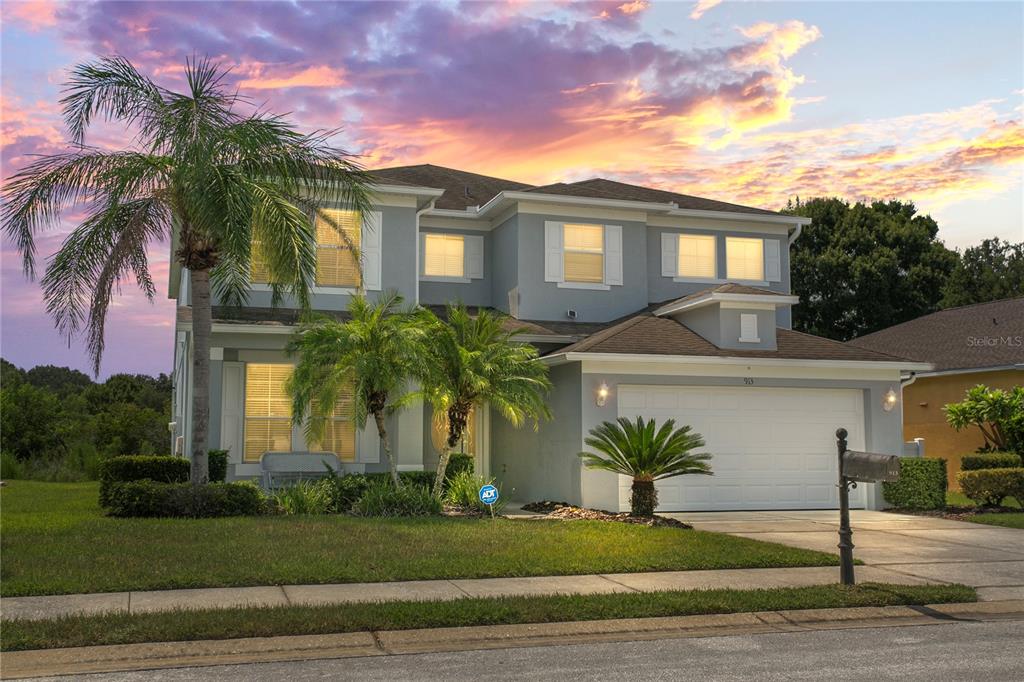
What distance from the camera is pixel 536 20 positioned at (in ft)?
60.0

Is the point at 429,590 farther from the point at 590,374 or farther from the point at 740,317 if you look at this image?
the point at 740,317

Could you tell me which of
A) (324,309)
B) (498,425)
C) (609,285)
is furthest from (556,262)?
(324,309)

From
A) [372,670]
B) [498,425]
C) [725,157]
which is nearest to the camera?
[372,670]

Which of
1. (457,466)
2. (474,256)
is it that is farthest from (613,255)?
(457,466)

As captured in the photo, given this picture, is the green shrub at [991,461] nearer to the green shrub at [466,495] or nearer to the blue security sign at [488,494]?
the green shrub at [466,495]

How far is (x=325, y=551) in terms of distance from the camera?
455 inches

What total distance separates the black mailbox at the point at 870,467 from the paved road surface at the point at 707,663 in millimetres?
1800

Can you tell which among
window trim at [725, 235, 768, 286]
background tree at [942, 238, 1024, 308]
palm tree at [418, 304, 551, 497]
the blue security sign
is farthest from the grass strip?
background tree at [942, 238, 1024, 308]

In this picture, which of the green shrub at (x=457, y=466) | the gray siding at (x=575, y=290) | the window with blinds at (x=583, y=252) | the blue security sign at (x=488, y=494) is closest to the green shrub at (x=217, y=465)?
the green shrub at (x=457, y=466)

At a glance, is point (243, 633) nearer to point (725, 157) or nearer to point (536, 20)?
point (536, 20)

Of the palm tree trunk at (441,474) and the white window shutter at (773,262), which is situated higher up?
the white window shutter at (773,262)

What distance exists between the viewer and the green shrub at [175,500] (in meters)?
15.0

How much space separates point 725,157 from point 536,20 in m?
9.09

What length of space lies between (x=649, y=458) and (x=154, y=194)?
971 centimetres
